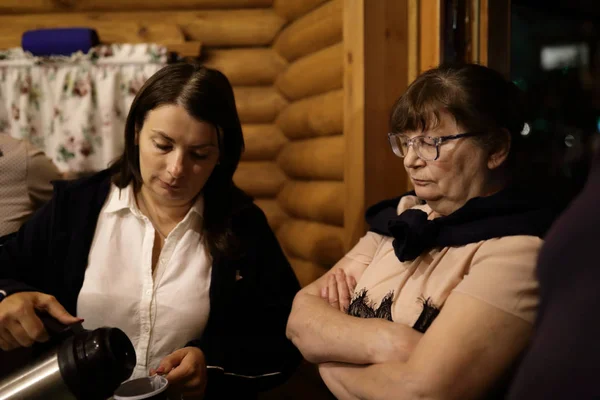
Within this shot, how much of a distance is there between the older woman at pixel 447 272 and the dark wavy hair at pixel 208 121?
19.9 inches

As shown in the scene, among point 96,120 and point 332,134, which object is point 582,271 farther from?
point 96,120

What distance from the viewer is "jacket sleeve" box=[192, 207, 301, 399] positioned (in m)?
1.74

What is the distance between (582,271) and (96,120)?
110 inches

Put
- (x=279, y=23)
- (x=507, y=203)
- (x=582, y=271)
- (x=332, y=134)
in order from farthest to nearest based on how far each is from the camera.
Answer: (x=279, y=23)
(x=332, y=134)
(x=507, y=203)
(x=582, y=271)

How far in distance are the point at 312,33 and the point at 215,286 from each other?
1523 millimetres

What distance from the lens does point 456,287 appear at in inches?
49.3

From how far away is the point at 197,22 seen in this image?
10.3 feet

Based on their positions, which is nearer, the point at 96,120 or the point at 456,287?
the point at 456,287

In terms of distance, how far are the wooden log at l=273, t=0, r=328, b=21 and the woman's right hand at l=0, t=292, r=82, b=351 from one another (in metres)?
1.93

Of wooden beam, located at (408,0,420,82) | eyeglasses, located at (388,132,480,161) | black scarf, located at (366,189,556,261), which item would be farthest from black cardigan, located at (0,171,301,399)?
wooden beam, located at (408,0,420,82)

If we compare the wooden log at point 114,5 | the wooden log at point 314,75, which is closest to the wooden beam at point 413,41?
the wooden log at point 314,75

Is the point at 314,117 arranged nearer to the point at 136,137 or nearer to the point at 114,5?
the point at 136,137

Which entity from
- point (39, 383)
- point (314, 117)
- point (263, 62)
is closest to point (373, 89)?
point (314, 117)

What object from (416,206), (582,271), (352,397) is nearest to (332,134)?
(416,206)
